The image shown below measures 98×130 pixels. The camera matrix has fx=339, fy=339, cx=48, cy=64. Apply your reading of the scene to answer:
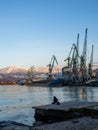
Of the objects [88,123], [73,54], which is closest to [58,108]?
[88,123]

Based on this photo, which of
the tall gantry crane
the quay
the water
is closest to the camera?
the quay

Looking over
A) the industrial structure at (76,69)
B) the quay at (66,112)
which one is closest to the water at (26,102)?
the quay at (66,112)

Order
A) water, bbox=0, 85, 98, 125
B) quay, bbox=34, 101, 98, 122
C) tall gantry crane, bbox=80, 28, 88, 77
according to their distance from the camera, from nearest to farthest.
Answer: quay, bbox=34, 101, 98, 122
water, bbox=0, 85, 98, 125
tall gantry crane, bbox=80, 28, 88, 77

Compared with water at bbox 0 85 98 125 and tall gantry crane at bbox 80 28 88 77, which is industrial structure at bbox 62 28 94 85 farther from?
water at bbox 0 85 98 125

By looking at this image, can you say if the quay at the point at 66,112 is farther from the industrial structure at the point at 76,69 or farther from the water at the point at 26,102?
the industrial structure at the point at 76,69

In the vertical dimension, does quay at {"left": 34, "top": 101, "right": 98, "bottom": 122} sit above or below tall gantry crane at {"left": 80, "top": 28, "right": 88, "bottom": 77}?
below

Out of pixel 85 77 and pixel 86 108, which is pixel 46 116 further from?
pixel 85 77

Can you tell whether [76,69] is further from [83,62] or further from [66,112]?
[66,112]

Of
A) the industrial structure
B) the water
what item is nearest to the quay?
the water

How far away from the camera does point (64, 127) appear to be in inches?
987

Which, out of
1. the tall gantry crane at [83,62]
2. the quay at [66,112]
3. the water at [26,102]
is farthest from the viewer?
the tall gantry crane at [83,62]

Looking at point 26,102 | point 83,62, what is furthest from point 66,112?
point 83,62

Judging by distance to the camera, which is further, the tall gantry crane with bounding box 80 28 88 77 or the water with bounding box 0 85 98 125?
the tall gantry crane with bounding box 80 28 88 77

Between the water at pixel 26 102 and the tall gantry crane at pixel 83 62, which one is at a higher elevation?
the tall gantry crane at pixel 83 62
